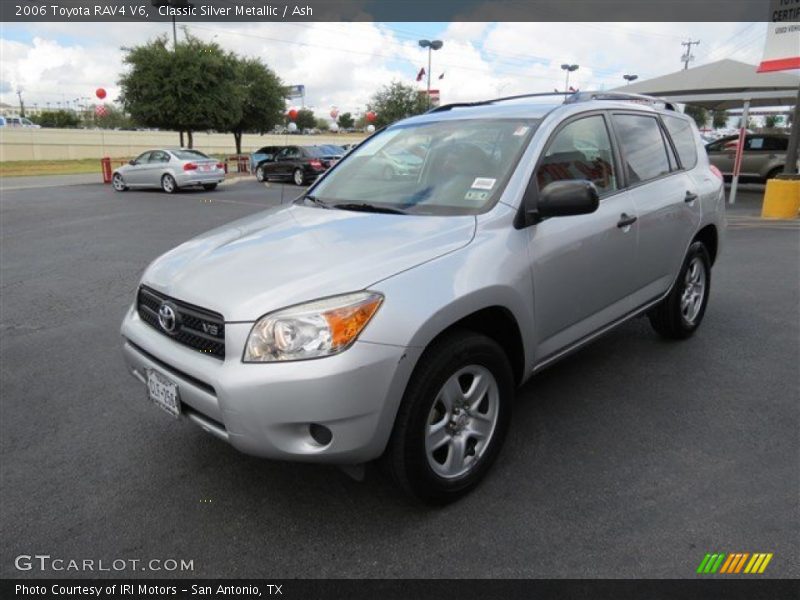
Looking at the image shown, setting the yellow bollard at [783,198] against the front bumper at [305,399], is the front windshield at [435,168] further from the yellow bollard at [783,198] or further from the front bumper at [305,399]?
the yellow bollard at [783,198]

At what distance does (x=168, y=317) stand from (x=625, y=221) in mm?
2622

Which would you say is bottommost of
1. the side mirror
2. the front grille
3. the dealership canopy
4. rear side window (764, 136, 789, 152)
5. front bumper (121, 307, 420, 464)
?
front bumper (121, 307, 420, 464)

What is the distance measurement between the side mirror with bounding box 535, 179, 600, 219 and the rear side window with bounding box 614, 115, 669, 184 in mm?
1176

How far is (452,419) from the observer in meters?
2.66

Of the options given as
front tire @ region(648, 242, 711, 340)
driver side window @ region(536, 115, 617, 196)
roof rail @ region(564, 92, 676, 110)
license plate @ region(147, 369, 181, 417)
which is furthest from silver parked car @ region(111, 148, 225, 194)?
license plate @ region(147, 369, 181, 417)

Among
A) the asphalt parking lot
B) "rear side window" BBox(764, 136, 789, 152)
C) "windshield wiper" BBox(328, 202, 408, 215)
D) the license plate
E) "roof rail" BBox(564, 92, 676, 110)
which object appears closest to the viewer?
the asphalt parking lot

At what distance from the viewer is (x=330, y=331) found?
222cm

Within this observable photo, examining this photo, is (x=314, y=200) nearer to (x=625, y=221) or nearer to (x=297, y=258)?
(x=297, y=258)

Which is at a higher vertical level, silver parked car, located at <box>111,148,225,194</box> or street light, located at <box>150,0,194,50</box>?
street light, located at <box>150,0,194,50</box>

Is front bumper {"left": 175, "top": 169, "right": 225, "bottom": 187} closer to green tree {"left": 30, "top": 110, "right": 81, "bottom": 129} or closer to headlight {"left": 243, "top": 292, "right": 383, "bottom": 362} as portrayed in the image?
headlight {"left": 243, "top": 292, "right": 383, "bottom": 362}

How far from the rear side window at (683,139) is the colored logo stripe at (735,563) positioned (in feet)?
9.93

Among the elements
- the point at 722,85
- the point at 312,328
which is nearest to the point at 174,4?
the point at 722,85

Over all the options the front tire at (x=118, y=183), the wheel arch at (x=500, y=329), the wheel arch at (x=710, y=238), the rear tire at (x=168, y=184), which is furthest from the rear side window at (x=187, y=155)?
the wheel arch at (x=500, y=329)

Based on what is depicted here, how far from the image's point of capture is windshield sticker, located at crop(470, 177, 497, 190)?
301 cm
